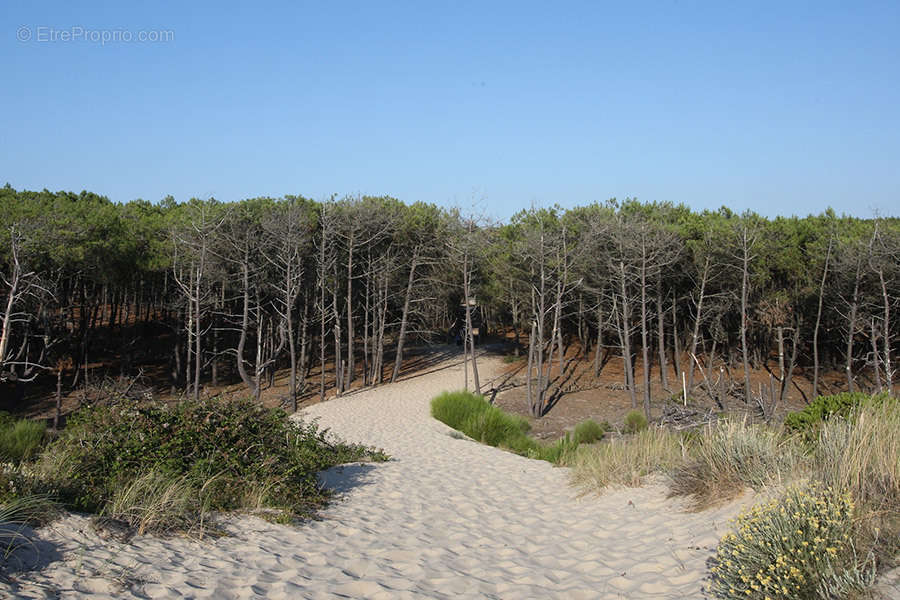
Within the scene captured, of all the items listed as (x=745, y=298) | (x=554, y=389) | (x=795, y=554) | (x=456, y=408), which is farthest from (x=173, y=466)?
(x=554, y=389)

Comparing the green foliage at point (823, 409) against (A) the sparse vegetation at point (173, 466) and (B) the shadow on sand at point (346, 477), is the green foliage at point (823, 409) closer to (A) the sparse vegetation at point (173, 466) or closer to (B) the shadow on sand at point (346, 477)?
(B) the shadow on sand at point (346, 477)

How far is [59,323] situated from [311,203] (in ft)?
35.1

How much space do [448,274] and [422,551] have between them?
24.0m

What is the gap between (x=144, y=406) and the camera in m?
7.44

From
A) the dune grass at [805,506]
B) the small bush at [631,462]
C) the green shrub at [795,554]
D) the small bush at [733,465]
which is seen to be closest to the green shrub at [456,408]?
the small bush at [631,462]

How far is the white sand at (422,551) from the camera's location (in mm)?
4598

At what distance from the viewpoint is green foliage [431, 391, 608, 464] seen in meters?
13.9

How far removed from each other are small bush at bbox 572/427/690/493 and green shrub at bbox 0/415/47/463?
7.91 m

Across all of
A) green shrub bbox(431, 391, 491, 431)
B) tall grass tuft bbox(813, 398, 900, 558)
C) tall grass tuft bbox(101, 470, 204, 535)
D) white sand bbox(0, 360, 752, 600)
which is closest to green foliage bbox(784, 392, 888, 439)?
white sand bbox(0, 360, 752, 600)

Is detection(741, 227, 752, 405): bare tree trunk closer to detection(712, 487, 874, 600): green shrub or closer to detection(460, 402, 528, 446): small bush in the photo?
detection(460, 402, 528, 446): small bush

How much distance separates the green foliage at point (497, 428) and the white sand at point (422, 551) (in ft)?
12.6

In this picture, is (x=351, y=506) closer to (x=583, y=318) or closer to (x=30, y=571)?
(x=30, y=571)

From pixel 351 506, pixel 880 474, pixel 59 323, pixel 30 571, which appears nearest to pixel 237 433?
pixel 351 506

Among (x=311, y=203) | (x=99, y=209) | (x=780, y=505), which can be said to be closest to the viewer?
(x=780, y=505)
